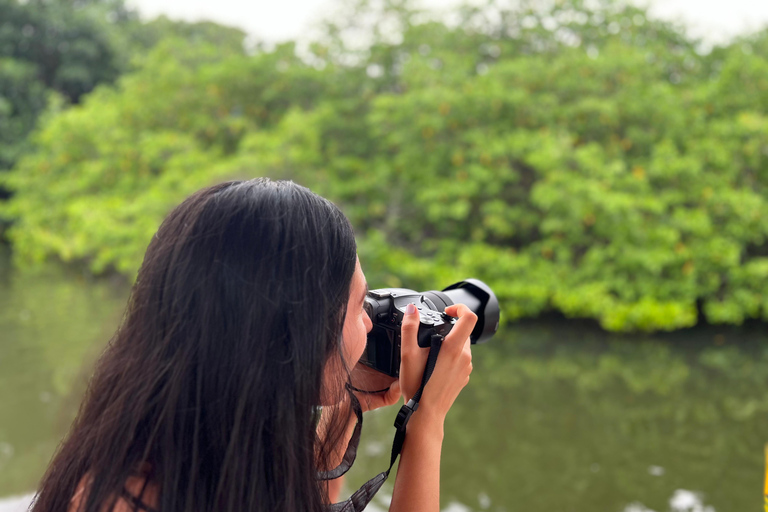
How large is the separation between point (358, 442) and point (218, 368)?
0.27 metres

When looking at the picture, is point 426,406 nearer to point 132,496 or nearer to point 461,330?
point 461,330

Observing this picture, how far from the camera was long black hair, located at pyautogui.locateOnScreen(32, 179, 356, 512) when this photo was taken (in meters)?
0.70

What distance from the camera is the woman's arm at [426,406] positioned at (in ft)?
2.82

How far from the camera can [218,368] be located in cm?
70

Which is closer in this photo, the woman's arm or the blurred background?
Result: the woman's arm

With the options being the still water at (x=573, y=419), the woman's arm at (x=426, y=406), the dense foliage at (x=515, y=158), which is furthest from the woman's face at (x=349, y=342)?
the dense foliage at (x=515, y=158)

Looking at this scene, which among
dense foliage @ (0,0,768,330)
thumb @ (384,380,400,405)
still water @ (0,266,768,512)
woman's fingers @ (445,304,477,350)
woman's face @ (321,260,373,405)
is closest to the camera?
woman's face @ (321,260,373,405)

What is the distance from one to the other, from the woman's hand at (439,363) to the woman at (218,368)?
18cm

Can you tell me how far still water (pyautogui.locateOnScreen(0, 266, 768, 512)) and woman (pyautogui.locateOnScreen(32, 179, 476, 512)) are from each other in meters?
1.42

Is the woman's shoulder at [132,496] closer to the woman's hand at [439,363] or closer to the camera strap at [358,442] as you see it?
the camera strap at [358,442]

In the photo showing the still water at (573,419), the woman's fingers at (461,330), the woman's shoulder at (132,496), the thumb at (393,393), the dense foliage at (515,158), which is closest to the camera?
the woman's shoulder at (132,496)

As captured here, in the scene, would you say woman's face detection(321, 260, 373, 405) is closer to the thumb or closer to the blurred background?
the thumb

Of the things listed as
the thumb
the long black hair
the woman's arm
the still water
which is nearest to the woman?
the long black hair

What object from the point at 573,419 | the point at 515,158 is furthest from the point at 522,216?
the point at 573,419
